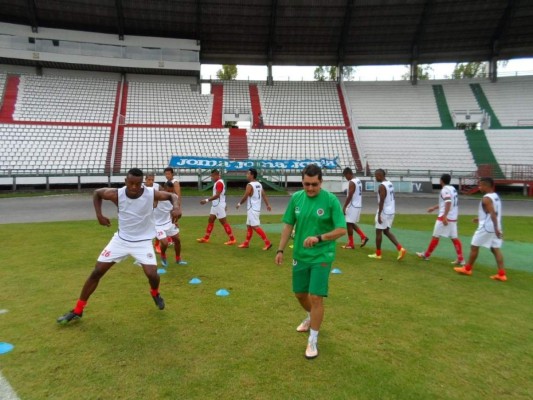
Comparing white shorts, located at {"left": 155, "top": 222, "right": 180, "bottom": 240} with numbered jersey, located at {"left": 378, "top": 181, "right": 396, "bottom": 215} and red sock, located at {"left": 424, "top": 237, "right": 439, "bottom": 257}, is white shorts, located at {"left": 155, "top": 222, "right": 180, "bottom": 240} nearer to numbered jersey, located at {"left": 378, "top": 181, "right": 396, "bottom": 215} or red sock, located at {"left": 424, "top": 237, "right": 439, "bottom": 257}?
numbered jersey, located at {"left": 378, "top": 181, "right": 396, "bottom": 215}

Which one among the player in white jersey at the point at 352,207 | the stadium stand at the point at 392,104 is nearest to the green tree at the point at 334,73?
the stadium stand at the point at 392,104

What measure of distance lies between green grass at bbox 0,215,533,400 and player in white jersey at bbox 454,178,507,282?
349mm

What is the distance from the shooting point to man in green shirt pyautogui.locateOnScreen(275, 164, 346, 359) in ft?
13.6

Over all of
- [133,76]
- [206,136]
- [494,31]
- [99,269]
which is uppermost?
[494,31]

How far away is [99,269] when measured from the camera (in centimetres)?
505

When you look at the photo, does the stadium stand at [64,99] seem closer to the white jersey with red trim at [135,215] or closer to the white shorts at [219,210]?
the white shorts at [219,210]

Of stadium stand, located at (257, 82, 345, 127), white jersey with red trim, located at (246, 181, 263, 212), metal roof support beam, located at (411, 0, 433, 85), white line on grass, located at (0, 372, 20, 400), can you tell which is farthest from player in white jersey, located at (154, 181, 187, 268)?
metal roof support beam, located at (411, 0, 433, 85)

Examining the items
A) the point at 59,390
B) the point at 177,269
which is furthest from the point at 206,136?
the point at 59,390

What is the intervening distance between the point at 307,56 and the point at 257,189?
1179 inches

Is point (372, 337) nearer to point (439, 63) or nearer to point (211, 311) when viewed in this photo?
point (211, 311)

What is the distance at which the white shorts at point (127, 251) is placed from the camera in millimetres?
5129

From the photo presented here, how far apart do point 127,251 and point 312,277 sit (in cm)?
259

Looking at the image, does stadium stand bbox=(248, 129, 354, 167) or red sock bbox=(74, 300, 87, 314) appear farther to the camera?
stadium stand bbox=(248, 129, 354, 167)

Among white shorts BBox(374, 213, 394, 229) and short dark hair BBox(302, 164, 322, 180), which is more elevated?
short dark hair BBox(302, 164, 322, 180)
